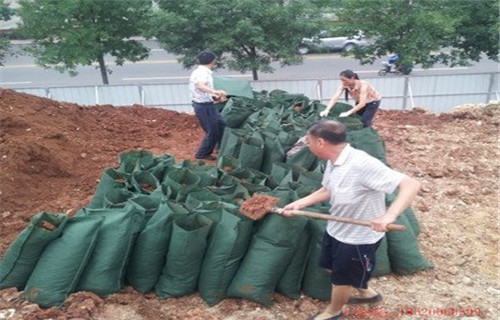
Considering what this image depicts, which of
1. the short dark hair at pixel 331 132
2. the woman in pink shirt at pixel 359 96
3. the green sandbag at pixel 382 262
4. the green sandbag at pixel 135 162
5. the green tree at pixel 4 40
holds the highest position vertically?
the green tree at pixel 4 40

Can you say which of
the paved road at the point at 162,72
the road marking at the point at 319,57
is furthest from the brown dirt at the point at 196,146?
the road marking at the point at 319,57

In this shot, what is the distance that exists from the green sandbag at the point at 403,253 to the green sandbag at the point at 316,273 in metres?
0.72

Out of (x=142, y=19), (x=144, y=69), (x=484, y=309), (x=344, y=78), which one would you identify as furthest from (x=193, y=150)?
(x=144, y=69)

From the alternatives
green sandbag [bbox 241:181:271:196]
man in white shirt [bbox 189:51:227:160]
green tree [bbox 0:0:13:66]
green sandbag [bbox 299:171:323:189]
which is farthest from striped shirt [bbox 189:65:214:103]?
green tree [bbox 0:0:13:66]

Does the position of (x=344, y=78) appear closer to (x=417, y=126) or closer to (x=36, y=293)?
(x=417, y=126)

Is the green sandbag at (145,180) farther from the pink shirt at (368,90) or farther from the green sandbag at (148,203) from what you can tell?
the pink shirt at (368,90)

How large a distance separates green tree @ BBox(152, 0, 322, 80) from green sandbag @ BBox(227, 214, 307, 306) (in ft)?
25.6

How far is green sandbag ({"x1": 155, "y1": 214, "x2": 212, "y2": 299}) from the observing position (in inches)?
138

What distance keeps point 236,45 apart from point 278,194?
8.02 metres

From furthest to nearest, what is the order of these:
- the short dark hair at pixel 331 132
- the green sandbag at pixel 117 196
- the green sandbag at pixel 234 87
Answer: the green sandbag at pixel 234 87 < the green sandbag at pixel 117 196 < the short dark hair at pixel 331 132

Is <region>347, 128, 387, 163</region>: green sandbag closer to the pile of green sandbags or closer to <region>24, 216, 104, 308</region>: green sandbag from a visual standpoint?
the pile of green sandbags

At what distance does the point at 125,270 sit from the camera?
3750mm

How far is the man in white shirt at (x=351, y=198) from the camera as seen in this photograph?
9.08 ft

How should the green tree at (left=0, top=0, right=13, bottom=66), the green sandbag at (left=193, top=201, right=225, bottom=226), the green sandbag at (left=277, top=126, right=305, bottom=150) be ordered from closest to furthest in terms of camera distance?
the green sandbag at (left=193, top=201, right=225, bottom=226) < the green sandbag at (left=277, top=126, right=305, bottom=150) < the green tree at (left=0, top=0, right=13, bottom=66)
